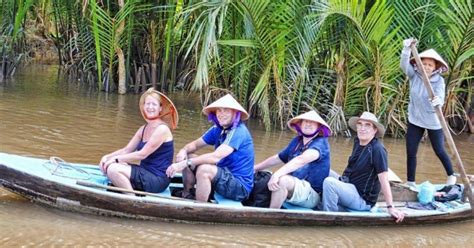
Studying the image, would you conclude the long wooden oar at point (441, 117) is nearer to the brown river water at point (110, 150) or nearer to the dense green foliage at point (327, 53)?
the brown river water at point (110, 150)

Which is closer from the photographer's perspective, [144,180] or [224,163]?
[144,180]

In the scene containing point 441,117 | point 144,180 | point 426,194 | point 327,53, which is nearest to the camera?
point 144,180

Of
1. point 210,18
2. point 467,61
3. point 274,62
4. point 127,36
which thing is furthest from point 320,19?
point 127,36

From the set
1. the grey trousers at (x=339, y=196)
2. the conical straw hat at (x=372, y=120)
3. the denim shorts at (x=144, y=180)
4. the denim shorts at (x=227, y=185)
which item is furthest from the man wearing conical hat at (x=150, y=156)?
the conical straw hat at (x=372, y=120)

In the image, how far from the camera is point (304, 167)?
18.3 feet

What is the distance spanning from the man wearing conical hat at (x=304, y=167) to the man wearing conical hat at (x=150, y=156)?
0.92m

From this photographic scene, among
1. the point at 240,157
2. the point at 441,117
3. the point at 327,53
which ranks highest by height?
Result: the point at 327,53

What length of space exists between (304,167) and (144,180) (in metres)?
1.37

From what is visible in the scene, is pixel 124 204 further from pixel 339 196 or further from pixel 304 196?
pixel 339 196

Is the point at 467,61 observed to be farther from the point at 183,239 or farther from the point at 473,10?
A: the point at 183,239

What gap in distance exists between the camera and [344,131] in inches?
398

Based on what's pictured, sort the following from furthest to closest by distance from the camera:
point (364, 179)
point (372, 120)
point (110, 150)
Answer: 1. point (110, 150)
2. point (364, 179)
3. point (372, 120)

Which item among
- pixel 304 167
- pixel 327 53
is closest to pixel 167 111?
pixel 304 167

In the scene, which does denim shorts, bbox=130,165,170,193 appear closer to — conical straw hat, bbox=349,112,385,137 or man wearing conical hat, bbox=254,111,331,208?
man wearing conical hat, bbox=254,111,331,208
